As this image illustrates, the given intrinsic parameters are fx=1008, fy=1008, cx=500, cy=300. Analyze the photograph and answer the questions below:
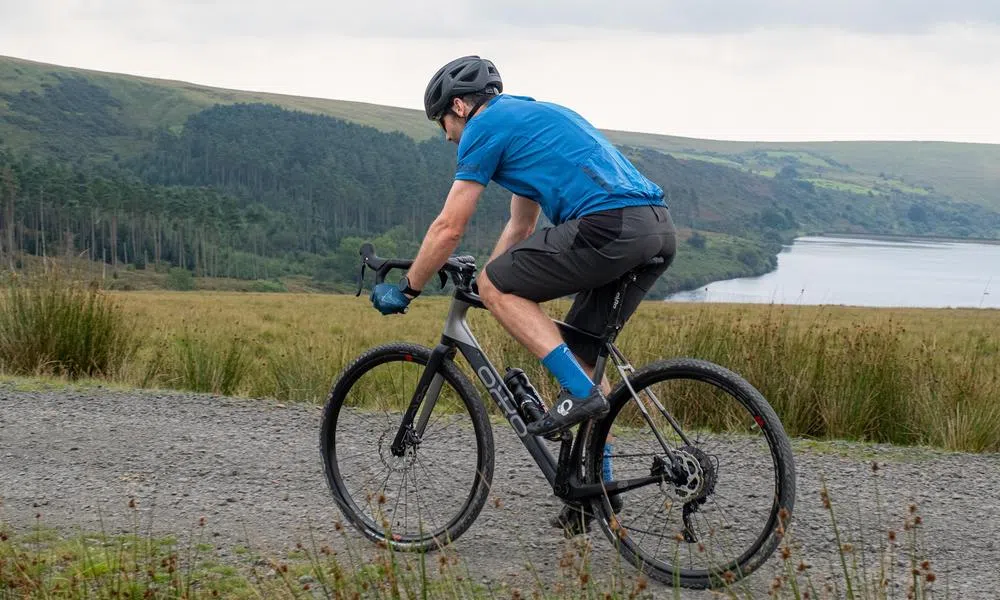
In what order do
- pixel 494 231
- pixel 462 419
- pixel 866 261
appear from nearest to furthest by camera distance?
pixel 462 419 → pixel 494 231 → pixel 866 261

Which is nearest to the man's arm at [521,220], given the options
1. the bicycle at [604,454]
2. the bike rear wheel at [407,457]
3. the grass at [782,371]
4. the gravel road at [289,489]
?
the bicycle at [604,454]

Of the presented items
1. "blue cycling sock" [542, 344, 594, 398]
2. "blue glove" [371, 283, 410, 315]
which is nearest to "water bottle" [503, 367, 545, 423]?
"blue cycling sock" [542, 344, 594, 398]

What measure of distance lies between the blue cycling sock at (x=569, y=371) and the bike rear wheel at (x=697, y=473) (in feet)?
0.62

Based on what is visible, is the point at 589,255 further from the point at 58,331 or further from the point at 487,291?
the point at 58,331

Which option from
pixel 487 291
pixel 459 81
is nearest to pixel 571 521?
pixel 487 291

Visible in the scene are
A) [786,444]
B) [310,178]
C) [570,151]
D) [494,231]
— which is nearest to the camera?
[786,444]

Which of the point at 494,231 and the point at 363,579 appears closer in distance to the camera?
the point at 363,579

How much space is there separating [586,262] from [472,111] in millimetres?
795

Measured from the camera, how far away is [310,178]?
169m

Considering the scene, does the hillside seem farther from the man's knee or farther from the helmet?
the man's knee

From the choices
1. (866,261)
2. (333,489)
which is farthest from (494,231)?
(333,489)

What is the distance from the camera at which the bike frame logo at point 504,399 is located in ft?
13.3

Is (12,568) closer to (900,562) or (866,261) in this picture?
(900,562)

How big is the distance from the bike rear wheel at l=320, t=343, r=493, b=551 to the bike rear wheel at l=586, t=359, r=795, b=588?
1.80ft
